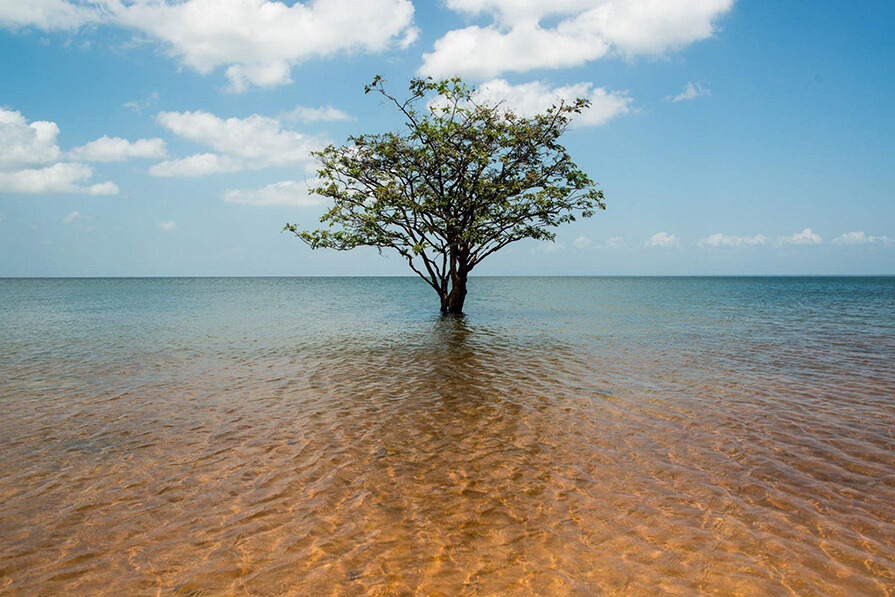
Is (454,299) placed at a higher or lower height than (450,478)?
higher

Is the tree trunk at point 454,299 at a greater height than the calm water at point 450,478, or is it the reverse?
the tree trunk at point 454,299

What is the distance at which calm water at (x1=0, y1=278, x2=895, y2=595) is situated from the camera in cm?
502

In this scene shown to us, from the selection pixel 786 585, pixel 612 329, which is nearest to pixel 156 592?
pixel 786 585

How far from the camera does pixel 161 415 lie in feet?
35.6

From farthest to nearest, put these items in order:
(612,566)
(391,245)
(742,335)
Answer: (391,245)
(742,335)
(612,566)

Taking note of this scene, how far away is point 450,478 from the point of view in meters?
7.37

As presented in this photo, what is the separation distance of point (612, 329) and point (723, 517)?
21979mm

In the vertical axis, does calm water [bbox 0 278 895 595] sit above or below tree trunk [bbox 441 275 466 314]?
below

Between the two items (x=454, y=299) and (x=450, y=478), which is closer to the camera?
(x=450, y=478)

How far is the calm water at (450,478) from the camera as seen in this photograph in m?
5.02

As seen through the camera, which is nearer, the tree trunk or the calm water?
the calm water

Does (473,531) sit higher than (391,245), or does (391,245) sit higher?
(391,245)

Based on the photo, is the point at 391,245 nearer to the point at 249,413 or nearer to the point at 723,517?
the point at 249,413

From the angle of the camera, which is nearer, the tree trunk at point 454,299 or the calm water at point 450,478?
the calm water at point 450,478
